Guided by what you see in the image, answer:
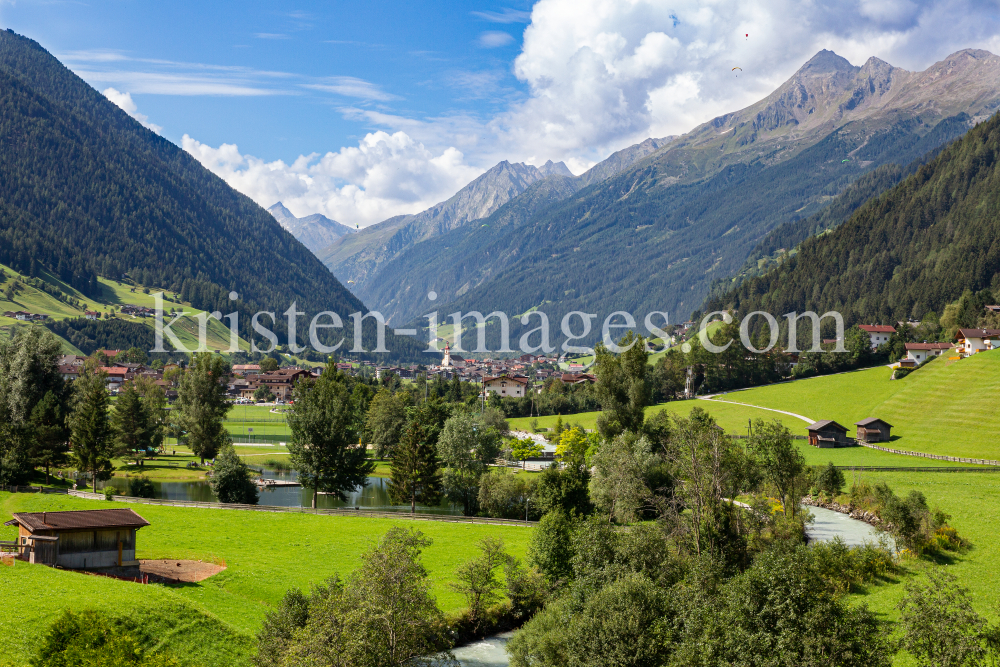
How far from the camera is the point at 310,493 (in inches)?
3214

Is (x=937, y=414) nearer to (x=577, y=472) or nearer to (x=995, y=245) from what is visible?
(x=577, y=472)

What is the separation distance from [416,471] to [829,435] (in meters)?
55.0

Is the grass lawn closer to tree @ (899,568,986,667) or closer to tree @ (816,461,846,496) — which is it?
tree @ (816,461,846,496)

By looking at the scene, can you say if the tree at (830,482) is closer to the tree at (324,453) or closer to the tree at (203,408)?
the tree at (324,453)

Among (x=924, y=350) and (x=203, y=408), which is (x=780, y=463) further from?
(x=924, y=350)

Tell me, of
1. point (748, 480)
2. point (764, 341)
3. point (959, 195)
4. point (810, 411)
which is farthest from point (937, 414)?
point (959, 195)

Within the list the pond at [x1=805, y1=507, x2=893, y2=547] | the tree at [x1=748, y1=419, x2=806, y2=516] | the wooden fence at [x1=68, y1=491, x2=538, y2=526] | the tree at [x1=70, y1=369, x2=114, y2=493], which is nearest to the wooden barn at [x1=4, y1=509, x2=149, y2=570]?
the wooden fence at [x1=68, y1=491, x2=538, y2=526]

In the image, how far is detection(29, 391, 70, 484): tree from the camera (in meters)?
68.5

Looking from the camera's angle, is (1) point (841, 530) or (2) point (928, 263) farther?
(2) point (928, 263)

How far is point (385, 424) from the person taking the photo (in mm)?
101875

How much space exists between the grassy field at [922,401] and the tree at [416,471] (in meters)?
55.9

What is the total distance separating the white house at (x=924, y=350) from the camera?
Answer: 124 metres

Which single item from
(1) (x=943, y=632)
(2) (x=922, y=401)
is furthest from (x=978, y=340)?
(1) (x=943, y=632)

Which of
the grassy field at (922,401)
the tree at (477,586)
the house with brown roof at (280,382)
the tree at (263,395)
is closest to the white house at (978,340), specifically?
the grassy field at (922,401)
